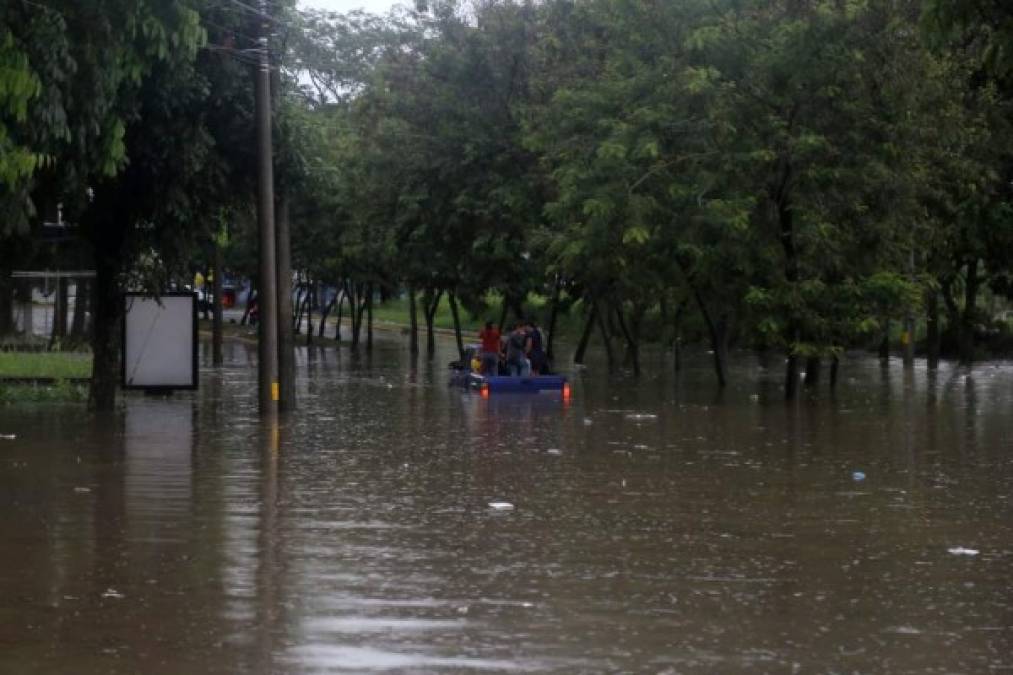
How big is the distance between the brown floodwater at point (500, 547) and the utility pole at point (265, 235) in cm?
110

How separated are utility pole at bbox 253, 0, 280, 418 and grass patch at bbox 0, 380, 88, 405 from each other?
4787 millimetres

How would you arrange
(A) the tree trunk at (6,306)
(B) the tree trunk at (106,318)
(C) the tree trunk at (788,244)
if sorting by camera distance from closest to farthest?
(B) the tree trunk at (106,318), (C) the tree trunk at (788,244), (A) the tree trunk at (6,306)

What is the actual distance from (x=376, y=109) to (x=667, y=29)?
14616 mm

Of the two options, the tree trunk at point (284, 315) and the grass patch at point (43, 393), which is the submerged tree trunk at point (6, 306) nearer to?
the grass patch at point (43, 393)

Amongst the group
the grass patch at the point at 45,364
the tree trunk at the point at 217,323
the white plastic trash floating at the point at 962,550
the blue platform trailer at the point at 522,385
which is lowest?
the white plastic trash floating at the point at 962,550

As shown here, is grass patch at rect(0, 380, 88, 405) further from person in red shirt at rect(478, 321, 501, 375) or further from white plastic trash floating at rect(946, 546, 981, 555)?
white plastic trash floating at rect(946, 546, 981, 555)

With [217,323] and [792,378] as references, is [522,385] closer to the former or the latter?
[792,378]

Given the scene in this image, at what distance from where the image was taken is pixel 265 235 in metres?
24.0

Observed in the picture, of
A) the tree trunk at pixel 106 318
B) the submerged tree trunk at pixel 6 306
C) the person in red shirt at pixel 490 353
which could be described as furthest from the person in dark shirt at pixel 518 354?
the tree trunk at pixel 106 318

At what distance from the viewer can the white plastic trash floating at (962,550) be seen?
11.9 m

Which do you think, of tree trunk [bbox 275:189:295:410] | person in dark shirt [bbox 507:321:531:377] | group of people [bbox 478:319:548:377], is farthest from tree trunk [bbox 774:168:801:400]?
tree trunk [bbox 275:189:295:410]

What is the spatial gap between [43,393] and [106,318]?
3.65 m

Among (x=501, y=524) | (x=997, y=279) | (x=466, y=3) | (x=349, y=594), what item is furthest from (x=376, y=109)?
(x=349, y=594)

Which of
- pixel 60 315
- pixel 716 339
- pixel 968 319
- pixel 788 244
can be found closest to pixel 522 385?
pixel 788 244
